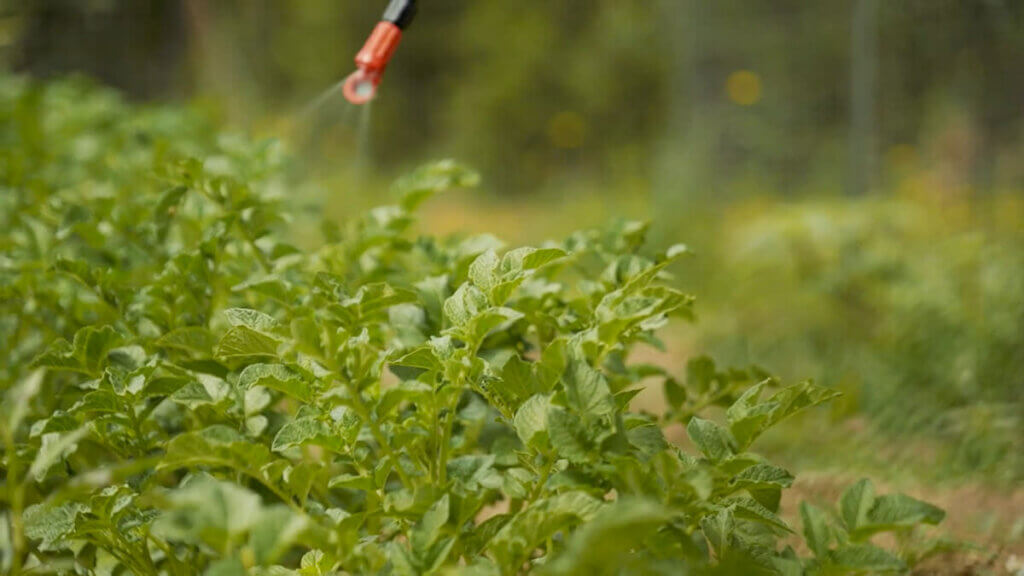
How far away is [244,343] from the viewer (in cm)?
94

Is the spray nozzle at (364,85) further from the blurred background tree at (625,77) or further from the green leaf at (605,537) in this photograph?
the blurred background tree at (625,77)

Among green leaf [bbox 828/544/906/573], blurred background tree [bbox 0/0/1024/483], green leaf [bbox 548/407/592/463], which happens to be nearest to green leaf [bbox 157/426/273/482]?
green leaf [bbox 548/407/592/463]

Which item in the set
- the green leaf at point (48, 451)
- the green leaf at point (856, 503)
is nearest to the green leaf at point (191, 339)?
the green leaf at point (48, 451)

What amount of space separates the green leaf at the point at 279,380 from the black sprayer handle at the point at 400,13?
63 cm

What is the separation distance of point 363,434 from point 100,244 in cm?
62

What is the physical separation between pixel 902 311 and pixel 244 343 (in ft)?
7.82

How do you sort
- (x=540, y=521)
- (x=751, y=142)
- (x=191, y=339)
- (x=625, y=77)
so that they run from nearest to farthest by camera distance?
(x=540, y=521) → (x=191, y=339) → (x=751, y=142) → (x=625, y=77)

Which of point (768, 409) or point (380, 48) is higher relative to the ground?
point (380, 48)

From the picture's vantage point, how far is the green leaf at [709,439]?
34.6 inches

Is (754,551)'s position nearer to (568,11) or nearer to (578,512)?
(578,512)

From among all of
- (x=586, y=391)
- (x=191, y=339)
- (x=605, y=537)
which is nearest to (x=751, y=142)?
(x=191, y=339)

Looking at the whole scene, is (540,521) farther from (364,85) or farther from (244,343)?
(364,85)

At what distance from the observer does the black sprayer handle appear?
150cm

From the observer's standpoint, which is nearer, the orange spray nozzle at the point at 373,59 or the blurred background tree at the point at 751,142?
the orange spray nozzle at the point at 373,59
